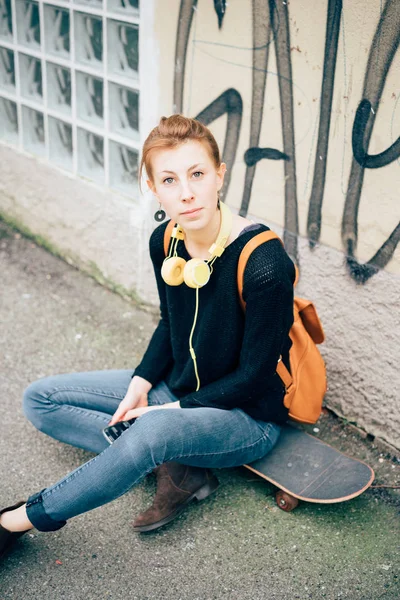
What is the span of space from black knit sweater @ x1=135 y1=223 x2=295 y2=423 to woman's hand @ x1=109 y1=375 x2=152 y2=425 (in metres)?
0.03

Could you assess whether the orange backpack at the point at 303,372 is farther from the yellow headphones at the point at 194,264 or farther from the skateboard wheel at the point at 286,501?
the yellow headphones at the point at 194,264

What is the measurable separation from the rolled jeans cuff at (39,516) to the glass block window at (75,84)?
81.7 inches

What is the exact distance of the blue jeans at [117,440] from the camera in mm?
2213

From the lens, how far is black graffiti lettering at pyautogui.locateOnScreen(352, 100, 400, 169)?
2564 mm

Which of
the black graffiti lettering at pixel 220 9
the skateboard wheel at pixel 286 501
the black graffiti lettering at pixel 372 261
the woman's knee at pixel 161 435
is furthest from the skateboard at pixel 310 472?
the black graffiti lettering at pixel 220 9

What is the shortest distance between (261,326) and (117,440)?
63 cm

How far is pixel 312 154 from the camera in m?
2.85

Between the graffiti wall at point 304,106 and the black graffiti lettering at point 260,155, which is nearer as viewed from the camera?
the graffiti wall at point 304,106

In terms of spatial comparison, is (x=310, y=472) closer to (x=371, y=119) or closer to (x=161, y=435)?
(x=161, y=435)

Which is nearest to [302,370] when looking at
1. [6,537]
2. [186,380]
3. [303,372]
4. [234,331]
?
[303,372]

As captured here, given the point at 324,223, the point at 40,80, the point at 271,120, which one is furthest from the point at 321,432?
the point at 40,80

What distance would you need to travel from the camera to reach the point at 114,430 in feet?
8.25

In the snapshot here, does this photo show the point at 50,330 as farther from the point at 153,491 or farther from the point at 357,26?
the point at 357,26

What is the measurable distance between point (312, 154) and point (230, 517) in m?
1.56
